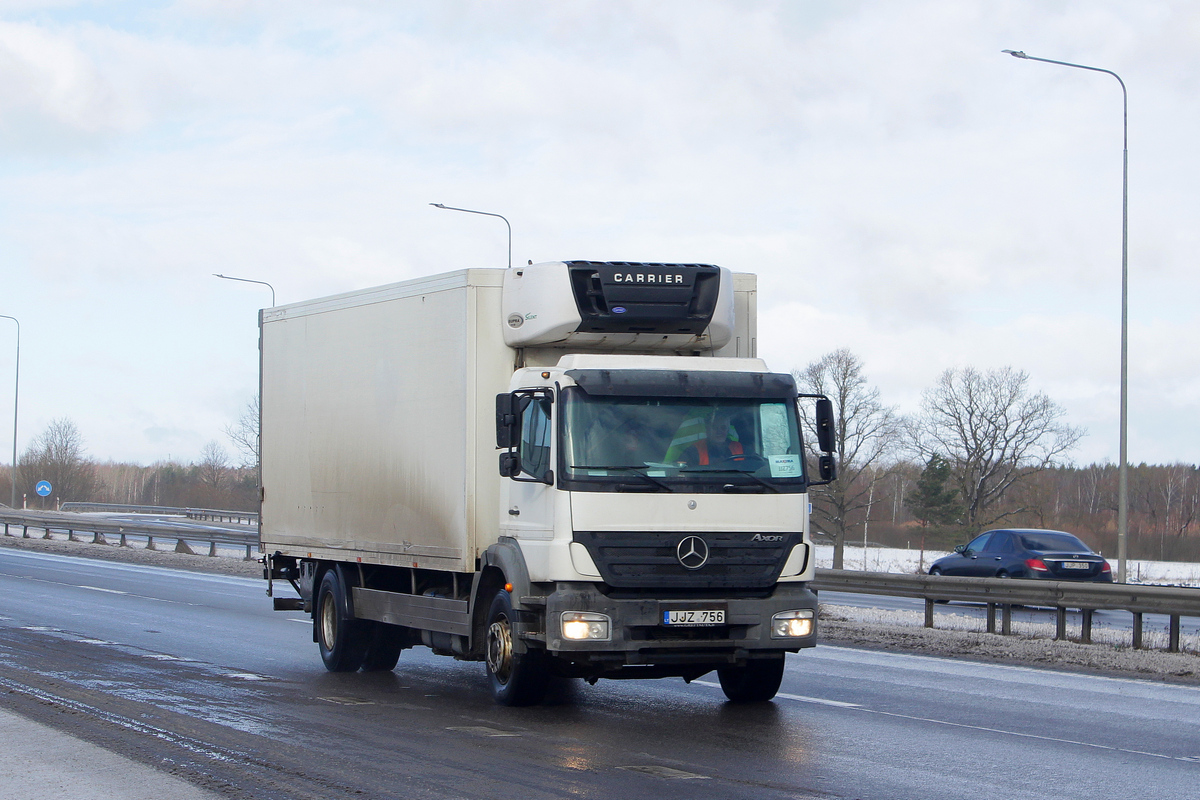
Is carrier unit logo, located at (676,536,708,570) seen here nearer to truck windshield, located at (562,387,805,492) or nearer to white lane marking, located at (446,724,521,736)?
truck windshield, located at (562,387,805,492)

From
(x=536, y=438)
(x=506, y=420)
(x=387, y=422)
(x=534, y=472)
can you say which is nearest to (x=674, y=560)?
(x=534, y=472)

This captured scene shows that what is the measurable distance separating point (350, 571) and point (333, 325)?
7.89 ft

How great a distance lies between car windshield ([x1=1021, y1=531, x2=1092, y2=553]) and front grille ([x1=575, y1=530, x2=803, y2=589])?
15.4 metres

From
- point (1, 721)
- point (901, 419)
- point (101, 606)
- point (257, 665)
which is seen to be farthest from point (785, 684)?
point (901, 419)

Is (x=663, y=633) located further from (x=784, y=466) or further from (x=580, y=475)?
(x=784, y=466)

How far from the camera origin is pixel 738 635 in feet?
32.4

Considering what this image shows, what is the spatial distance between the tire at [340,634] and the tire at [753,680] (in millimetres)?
3773

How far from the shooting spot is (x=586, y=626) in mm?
9531

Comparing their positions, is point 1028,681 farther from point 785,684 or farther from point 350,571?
point 350,571

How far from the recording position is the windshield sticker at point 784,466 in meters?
10.1

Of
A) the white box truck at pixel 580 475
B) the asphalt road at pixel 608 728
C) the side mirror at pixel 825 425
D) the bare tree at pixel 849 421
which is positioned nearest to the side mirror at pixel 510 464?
the white box truck at pixel 580 475

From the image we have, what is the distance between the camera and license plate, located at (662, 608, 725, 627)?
9.66 m

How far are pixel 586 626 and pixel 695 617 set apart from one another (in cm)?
81

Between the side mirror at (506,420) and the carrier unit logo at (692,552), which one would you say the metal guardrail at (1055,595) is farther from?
the side mirror at (506,420)
